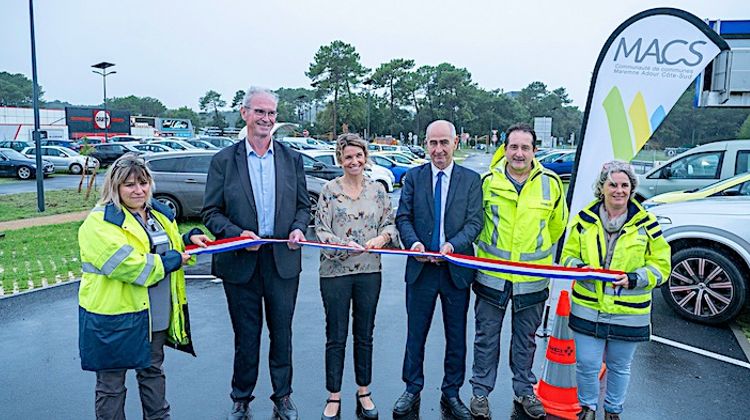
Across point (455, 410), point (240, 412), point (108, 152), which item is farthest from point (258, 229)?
point (108, 152)

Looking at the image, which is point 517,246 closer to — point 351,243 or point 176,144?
point 351,243

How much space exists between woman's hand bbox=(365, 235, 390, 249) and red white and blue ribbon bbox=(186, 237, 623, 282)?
0.08 ft

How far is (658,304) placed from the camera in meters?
6.43

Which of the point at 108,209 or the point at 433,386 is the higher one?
the point at 108,209

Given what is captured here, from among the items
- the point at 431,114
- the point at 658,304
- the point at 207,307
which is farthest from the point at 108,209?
the point at 431,114

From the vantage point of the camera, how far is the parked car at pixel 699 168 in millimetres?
11250

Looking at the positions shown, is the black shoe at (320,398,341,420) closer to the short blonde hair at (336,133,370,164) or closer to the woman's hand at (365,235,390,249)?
the woman's hand at (365,235,390,249)

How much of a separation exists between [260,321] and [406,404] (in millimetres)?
1162

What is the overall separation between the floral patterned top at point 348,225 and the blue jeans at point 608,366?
1.43 metres

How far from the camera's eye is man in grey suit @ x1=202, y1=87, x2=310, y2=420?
11.4ft

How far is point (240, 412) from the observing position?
12.1 feet

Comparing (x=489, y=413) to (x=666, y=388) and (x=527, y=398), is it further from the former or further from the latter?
(x=666, y=388)

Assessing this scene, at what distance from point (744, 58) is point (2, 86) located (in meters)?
130

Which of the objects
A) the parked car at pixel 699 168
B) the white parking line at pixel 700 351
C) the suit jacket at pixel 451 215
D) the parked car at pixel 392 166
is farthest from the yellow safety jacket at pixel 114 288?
the parked car at pixel 392 166
